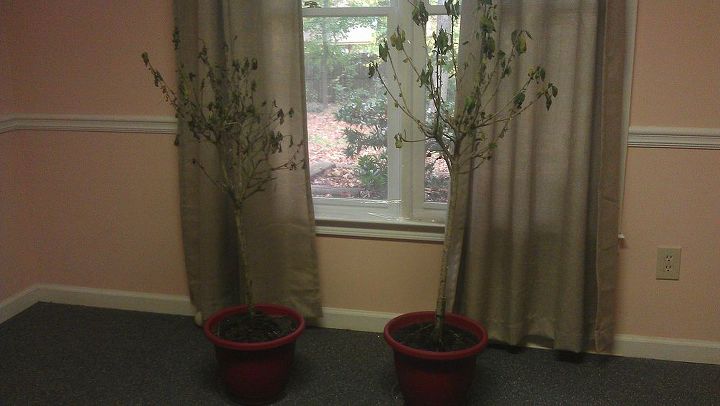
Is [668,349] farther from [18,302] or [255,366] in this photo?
[18,302]

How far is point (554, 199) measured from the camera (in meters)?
2.41

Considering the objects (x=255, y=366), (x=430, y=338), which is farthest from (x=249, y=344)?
(x=430, y=338)

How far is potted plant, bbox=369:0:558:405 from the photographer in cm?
204

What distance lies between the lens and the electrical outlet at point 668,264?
2455mm

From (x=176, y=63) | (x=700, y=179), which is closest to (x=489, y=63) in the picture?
(x=700, y=179)

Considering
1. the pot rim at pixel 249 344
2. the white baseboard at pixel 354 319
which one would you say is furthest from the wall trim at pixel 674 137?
the pot rim at pixel 249 344

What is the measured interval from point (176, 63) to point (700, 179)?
2006 millimetres

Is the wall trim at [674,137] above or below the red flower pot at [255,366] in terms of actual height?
above

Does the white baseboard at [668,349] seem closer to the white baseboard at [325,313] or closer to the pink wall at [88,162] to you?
the white baseboard at [325,313]

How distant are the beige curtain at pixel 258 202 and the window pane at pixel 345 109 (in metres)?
0.15

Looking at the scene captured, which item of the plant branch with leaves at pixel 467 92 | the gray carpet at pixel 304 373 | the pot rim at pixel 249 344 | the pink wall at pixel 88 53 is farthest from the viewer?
the pink wall at pixel 88 53

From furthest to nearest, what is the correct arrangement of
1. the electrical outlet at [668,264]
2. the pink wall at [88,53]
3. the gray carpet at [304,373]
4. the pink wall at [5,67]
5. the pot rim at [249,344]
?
the pink wall at [5,67]
the pink wall at [88,53]
the electrical outlet at [668,264]
the gray carpet at [304,373]
the pot rim at [249,344]

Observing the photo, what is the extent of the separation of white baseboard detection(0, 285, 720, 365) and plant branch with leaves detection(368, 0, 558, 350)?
1.92ft

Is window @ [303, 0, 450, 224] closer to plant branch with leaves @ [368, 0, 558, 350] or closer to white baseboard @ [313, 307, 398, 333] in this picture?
plant branch with leaves @ [368, 0, 558, 350]
